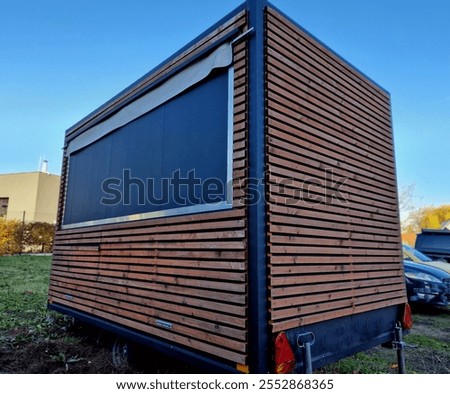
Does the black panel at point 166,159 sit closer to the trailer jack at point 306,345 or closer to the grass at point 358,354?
the trailer jack at point 306,345

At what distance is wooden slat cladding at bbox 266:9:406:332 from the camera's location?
8.31 ft

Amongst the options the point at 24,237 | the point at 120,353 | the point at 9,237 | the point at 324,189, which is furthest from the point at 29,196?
the point at 324,189

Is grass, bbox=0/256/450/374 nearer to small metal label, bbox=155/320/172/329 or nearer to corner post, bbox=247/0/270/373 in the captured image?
corner post, bbox=247/0/270/373

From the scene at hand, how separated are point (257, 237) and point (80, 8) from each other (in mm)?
6093

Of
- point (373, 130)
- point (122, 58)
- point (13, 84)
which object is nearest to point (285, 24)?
point (373, 130)

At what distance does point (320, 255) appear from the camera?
2836mm

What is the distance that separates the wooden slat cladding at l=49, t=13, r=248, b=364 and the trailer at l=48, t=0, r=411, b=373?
14mm

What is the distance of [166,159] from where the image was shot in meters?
3.32

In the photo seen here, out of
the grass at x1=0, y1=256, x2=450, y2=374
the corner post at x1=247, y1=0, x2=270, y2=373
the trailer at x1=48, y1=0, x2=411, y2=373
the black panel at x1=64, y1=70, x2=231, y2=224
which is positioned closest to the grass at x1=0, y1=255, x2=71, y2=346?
the grass at x1=0, y1=256, x2=450, y2=374

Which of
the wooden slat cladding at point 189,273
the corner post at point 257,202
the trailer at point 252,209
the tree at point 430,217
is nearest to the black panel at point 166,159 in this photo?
the trailer at point 252,209

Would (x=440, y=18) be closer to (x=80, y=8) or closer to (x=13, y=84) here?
(x=80, y=8)

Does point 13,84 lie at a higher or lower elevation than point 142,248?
higher

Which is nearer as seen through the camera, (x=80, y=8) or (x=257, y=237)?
(x=257, y=237)

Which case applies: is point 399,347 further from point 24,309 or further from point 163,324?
point 24,309
